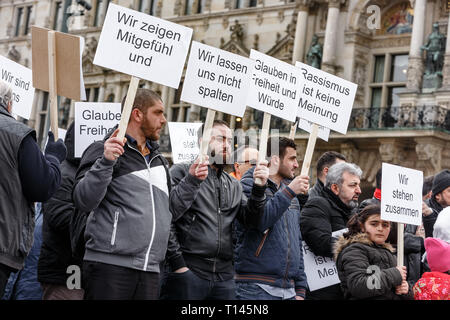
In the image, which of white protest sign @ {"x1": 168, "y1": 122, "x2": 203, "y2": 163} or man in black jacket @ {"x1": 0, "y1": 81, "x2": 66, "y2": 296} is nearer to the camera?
man in black jacket @ {"x1": 0, "y1": 81, "x2": 66, "y2": 296}

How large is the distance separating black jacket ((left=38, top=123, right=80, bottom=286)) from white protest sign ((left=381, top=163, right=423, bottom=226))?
92.7 inches

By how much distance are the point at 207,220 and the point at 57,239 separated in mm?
1179

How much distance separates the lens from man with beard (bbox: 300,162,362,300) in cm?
745

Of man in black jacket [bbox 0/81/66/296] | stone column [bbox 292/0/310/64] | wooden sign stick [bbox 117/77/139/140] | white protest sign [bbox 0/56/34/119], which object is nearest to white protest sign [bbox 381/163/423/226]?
wooden sign stick [bbox 117/77/139/140]

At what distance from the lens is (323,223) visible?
746 cm

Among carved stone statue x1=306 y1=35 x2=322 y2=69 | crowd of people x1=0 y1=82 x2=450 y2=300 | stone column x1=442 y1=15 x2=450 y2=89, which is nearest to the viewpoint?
crowd of people x1=0 y1=82 x2=450 y2=300

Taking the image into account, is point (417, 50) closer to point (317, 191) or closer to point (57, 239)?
point (317, 191)

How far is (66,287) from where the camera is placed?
22.0 feet

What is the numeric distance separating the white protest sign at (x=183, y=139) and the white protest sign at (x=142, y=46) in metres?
3.86

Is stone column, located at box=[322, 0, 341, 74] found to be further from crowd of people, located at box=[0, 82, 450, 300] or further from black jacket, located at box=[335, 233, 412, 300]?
black jacket, located at box=[335, 233, 412, 300]

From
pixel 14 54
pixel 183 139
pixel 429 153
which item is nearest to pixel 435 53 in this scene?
pixel 429 153
